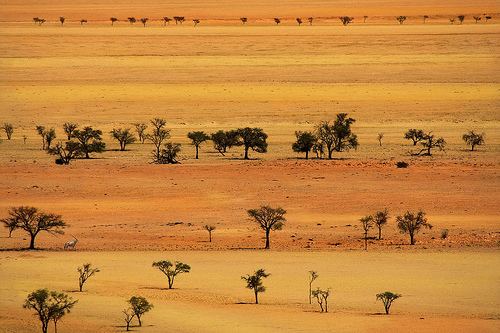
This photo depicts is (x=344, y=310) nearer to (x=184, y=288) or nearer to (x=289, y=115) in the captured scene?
(x=184, y=288)

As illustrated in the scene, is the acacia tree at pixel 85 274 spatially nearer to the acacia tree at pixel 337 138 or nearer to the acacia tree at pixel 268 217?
the acacia tree at pixel 268 217

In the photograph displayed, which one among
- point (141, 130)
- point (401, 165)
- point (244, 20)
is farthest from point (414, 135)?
point (244, 20)

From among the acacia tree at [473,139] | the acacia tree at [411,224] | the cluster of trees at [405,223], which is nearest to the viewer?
the acacia tree at [411,224]

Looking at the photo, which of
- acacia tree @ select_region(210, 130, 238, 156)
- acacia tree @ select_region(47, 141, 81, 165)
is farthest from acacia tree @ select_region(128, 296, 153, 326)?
acacia tree @ select_region(210, 130, 238, 156)

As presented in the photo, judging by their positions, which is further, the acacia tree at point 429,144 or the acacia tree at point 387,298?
the acacia tree at point 429,144

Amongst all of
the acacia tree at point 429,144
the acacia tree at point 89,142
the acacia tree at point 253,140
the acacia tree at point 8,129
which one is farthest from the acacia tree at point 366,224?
the acacia tree at point 8,129
